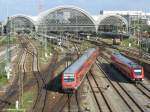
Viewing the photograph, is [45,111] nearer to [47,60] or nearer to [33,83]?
[33,83]

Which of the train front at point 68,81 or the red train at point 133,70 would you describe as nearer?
the train front at point 68,81

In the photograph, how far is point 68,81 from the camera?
4816cm

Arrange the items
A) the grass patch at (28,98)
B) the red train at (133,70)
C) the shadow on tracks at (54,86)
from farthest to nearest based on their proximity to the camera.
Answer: the red train at (133,70)
the shadow on tracks at (54,86)
the grass patch at (28,98)

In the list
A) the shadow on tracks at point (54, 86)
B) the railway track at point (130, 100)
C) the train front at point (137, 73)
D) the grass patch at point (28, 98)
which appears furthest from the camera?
the train front at point (137, 73)

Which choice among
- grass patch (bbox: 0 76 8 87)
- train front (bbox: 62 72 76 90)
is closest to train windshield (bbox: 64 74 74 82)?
train front (bbox: 62 72 76 90)

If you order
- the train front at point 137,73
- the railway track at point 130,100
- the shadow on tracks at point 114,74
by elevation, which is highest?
the train front at point 137,73

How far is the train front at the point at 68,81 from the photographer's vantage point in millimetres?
48031

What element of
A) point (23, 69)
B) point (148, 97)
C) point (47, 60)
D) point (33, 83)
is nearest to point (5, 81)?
point (33, 83)

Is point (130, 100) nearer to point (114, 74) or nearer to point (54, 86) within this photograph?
point (54, 86)

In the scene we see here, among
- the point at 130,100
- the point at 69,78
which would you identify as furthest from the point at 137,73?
the point at 69,78

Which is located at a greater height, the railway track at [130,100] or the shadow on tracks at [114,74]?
the railway track at [130,100]

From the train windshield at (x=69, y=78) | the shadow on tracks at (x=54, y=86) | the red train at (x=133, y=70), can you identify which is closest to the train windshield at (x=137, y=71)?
the red train at (x=133, y=70)

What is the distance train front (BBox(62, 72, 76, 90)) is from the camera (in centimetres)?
4803

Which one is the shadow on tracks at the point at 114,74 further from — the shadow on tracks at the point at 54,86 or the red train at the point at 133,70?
the shadow on tracks at the point at 54,86
